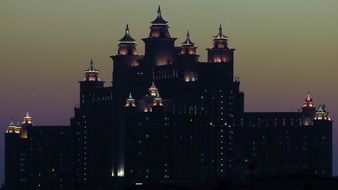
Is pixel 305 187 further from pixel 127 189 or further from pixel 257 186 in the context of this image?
pixel 127 189

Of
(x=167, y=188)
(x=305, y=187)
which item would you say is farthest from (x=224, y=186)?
(x=167, y=188)

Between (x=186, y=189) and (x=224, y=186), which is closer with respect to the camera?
(x=224, y=186)

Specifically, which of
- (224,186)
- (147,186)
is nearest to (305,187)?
(224,186)

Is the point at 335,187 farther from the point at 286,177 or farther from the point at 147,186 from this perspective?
the point at 147,186

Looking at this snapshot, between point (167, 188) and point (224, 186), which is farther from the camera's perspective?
point (167, 188)

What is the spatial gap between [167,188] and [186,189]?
4105 mm

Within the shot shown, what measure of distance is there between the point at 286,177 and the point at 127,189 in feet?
39.1

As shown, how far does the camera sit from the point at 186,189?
140 m

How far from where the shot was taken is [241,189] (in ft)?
Result: 476

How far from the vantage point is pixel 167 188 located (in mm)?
143500

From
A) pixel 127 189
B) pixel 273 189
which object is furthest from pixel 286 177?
pixel 127 189

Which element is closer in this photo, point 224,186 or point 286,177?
point 224,186

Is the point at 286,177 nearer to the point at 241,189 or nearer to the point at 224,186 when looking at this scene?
the point at 241,189

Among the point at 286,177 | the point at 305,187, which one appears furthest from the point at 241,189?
the point at 305,187
